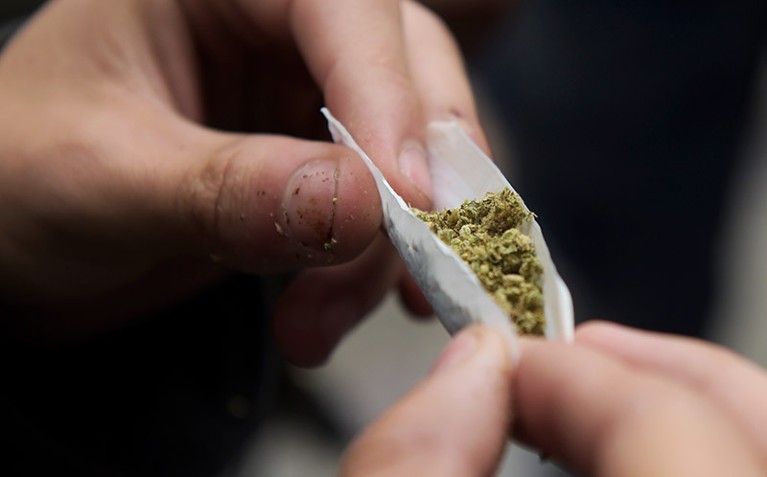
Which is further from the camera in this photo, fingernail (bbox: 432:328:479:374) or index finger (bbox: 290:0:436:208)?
index finger (bbox: 290:0:436:208)

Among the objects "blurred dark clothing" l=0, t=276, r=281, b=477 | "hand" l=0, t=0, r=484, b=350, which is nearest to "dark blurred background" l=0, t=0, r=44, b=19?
"hand" l=0, t=0, r=484, b=350

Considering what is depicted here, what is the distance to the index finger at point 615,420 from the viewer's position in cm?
33

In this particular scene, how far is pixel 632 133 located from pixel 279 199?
1.01 meters

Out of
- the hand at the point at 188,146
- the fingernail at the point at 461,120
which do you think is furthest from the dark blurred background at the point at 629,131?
the fingernail at the point at 461,120

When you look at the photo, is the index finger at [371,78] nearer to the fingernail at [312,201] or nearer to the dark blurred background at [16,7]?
the fingernail at [312,201]

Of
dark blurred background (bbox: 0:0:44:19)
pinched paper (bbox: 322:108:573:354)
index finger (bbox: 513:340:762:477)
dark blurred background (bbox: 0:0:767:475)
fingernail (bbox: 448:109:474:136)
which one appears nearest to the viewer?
index finger (bbox: 513:340:762:477)

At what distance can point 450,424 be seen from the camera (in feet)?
1.24

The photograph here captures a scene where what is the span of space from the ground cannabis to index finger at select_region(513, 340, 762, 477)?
0.04 meters

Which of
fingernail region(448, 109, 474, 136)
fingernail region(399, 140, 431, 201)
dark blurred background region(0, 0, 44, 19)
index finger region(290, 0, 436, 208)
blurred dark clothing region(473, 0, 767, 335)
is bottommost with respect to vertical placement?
blurred dark clothing region(473, 0, 767, 335)

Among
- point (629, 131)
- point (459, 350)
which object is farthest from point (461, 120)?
point (629, 131)

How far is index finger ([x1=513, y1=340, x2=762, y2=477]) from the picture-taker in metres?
0.33

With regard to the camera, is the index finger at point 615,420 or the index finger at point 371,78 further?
the index finger at point 371,78

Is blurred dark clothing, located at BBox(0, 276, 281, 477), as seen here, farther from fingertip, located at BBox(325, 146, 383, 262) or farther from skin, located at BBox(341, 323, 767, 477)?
skin, located at BBox(341, 323, 767, 477)

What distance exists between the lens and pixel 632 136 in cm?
134
